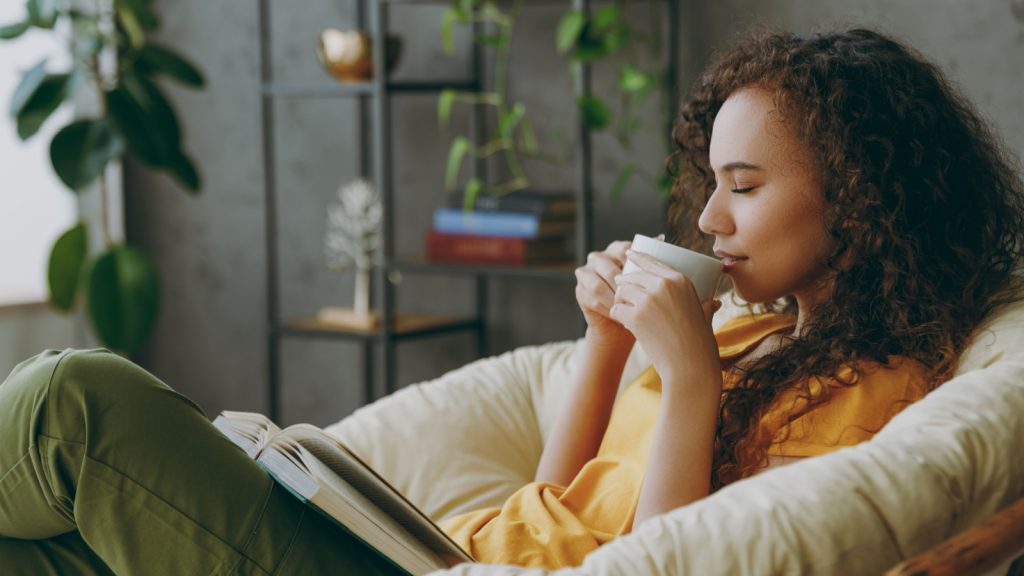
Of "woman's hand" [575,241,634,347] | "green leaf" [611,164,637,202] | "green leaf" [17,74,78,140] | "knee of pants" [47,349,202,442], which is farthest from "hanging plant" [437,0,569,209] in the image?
"knee of pants" [47,349,202,442]

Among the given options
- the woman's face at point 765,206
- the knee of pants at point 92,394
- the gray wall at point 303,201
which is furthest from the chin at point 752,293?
the gray wall at point 303,201

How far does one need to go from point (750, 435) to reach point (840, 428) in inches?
4.0

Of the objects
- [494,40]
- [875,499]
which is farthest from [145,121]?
[875,499]

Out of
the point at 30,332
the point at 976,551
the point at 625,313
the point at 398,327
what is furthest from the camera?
the point at 30,332

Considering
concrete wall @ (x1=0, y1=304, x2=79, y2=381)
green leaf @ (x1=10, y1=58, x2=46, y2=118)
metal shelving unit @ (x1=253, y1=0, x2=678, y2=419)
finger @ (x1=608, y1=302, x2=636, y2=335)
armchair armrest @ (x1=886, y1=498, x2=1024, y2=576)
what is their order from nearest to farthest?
armchair armrest @ (x1=886, y1=498, x2=1024, y2=576), finger @ (x1=608, y1=302, x2=636, y2=335), metal shelving unit @ (x1=253, y1=0, x2=678, y2=419), green leaf @ (x1=10, y1=58, x2=46, y2=118), concrete wall @ (x1=0, y1=304, x2=79, y2=381)

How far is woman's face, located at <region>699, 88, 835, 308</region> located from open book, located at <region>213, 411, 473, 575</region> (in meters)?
0.43

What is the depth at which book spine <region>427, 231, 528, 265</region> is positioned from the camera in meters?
2.69

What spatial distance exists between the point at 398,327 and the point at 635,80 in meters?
0.82

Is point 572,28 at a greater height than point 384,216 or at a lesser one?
greater

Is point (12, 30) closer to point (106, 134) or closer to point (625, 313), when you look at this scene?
point (106, 134)

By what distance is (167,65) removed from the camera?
2936 millimetres

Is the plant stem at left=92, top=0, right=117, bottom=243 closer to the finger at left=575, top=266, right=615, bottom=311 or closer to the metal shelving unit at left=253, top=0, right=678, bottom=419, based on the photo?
the metal shelving unit at left=253, top=0, right=678, bottom=419

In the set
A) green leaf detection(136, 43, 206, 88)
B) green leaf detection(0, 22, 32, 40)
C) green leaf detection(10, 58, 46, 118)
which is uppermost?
green leaf detection(0, 22, 32, 40)

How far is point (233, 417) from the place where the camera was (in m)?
1.36
